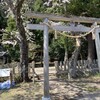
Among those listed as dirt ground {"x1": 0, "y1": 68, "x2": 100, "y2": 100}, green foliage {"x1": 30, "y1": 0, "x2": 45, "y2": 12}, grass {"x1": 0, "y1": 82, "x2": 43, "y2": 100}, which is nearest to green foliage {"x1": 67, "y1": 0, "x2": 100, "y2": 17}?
green foliage {"x1": 30, "y1": 0, "x2": 45, "y2": 12}

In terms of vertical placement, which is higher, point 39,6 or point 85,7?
point 39,6

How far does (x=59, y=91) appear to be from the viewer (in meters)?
9.70

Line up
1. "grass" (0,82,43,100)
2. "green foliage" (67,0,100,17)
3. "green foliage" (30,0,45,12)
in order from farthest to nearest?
"green foliage" (30,0,45,12) < "green foliage" (67,0,100,17) < "grass" (0,82,43,100)

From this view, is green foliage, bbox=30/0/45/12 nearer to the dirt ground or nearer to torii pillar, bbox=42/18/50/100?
the dirt ground

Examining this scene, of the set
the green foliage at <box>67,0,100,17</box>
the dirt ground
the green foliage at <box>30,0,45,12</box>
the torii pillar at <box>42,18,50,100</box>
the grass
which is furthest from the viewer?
the green foliage at <box>30,0,45,12</box>

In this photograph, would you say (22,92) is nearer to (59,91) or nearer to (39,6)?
(59,91)

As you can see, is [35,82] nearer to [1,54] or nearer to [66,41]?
[66,41]

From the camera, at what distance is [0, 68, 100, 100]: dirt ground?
910cm

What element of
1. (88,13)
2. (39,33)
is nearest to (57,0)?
(88,13)

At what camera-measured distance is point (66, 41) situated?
14.6 m

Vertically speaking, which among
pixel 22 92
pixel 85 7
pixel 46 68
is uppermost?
pixel 85 7

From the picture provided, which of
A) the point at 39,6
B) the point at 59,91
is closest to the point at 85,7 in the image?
the point at 39,6

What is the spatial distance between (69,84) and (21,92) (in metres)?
2.29

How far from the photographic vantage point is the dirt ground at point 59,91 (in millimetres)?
9102
